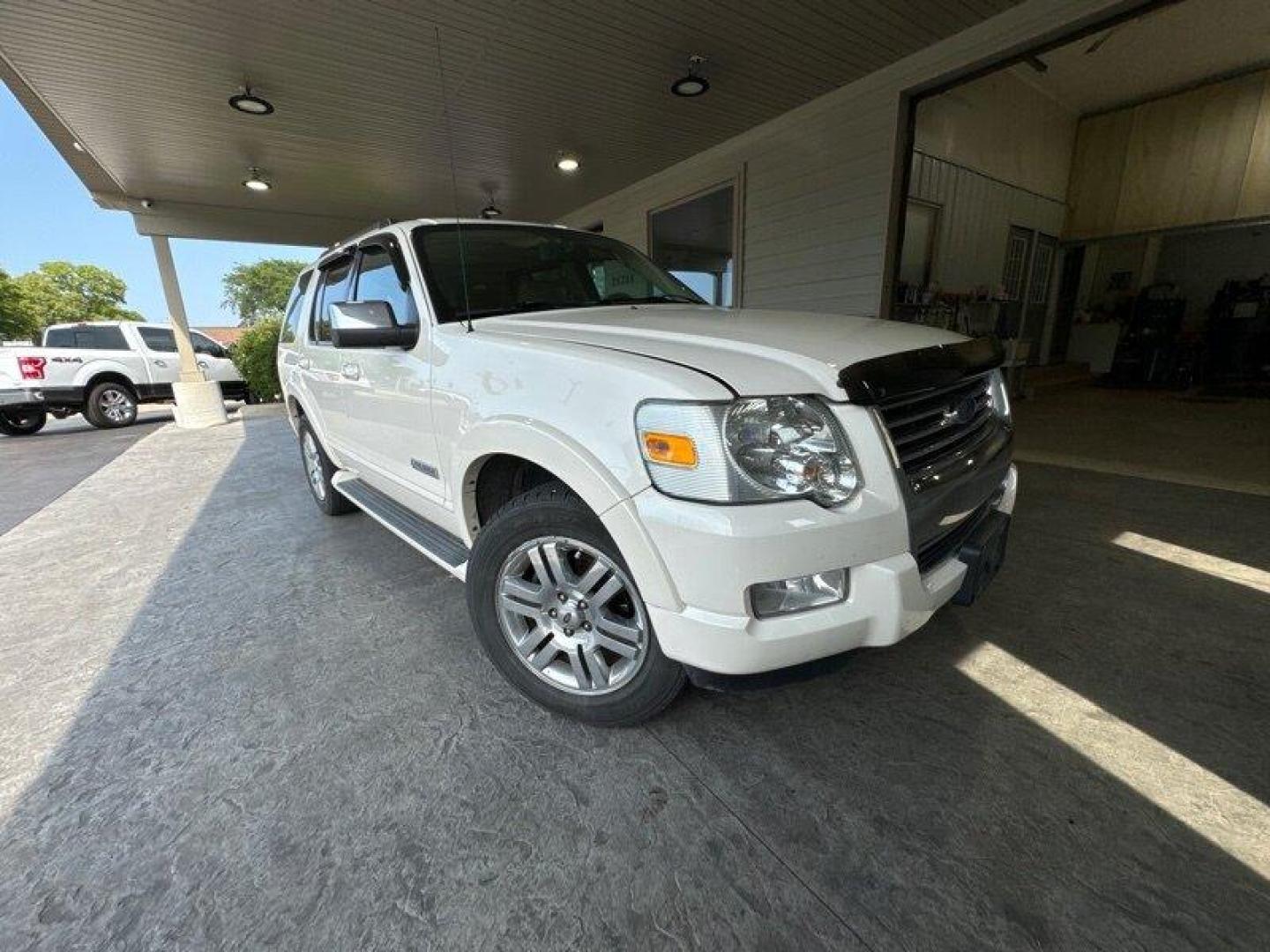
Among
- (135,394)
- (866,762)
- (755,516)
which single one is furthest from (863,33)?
(135,394)

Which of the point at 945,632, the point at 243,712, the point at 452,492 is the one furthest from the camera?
the point at 945,632

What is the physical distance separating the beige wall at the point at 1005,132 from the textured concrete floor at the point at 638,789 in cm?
706

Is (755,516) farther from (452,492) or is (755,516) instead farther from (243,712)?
(243,712)

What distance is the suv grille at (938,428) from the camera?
4.93 ft

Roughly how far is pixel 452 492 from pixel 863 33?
4.93 metres

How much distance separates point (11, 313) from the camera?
3819cm

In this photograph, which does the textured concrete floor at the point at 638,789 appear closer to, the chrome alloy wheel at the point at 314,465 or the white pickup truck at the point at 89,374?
the chrome alloy wheel at the point at 314,465

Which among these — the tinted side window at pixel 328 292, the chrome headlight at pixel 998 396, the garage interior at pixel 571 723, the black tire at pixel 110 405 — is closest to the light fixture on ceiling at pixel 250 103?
the garage interior at pixel 571 723

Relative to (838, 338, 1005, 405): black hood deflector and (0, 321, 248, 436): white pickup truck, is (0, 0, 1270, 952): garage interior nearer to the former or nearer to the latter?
(838, 338, 1005, 405): black hood deflector

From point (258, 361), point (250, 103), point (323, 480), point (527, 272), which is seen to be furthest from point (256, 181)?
point (527, 272)

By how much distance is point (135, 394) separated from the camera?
9.82 metres

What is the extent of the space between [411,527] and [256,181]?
26.5 ft

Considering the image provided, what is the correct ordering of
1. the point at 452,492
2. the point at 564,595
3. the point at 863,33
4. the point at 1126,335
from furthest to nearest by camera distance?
the point at 1126,335
the point at 863,33
the point at 452,492
the point at 564,595

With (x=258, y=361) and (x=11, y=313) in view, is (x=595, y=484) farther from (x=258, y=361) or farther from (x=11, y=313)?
(x=11, y=313)
